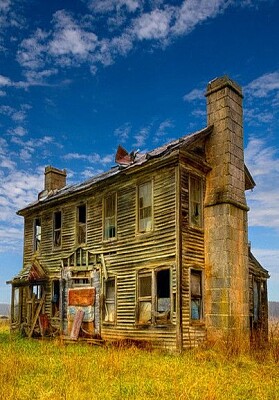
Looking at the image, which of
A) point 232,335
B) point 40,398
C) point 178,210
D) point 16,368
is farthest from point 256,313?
point 40,398

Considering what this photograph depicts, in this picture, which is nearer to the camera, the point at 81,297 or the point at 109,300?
the point at 109,300

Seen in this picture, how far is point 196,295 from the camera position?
49.5ft

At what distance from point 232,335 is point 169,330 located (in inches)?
81.9

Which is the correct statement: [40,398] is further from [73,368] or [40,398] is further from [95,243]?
[95,243]

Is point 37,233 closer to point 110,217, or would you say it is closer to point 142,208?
point 110,217

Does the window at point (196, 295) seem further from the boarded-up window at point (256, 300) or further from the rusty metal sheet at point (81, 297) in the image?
the rusty metal sheet at point (81, 297)

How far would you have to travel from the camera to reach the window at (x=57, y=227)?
21422 millimetres

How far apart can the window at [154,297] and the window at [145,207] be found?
69.0 inches

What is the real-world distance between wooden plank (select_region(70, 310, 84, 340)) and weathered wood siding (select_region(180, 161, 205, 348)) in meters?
5.73

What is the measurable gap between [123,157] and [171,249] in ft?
17.0

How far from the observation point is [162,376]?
9617 mm

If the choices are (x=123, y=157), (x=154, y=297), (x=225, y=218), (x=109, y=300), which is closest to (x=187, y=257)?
(x=154, y=297)

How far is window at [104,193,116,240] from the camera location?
59.0ft

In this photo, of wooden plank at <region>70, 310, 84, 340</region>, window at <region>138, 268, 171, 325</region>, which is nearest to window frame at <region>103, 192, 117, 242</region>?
window at <region>138, 268, 171, 325</region>
